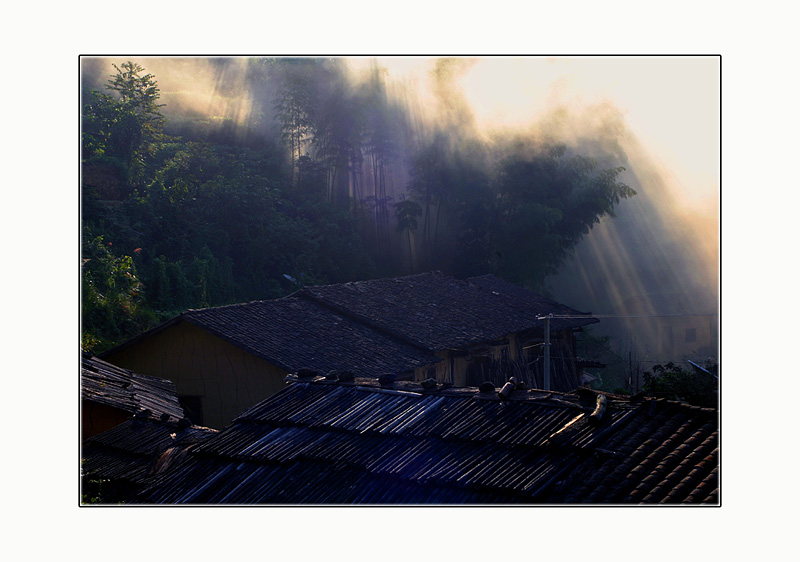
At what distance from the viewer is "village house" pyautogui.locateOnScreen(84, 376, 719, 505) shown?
3703mm

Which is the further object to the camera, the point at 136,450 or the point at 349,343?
the point at 349,343

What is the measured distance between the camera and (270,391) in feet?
30.8

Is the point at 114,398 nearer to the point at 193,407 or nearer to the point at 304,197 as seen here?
the point at 193,407

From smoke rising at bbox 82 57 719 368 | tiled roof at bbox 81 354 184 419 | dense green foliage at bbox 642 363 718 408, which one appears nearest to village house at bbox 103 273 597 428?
tiled roof at bbox 81 354 184 419

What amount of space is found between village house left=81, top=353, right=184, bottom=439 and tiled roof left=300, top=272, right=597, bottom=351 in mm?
4063

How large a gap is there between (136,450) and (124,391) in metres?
1.64

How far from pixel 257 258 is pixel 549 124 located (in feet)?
21.0

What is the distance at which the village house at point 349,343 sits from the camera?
962 cm

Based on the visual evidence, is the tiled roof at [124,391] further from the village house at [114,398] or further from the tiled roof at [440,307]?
the tiled roof at [440,307]

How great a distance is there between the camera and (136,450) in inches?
222

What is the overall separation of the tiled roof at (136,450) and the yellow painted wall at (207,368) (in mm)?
3292

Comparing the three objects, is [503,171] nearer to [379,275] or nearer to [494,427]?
[379,275]

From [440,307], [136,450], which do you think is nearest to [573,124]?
[440,307]

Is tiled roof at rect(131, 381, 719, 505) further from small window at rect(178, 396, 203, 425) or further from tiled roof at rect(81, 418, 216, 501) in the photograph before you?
small window at rect(178, 396, 203, 425)
